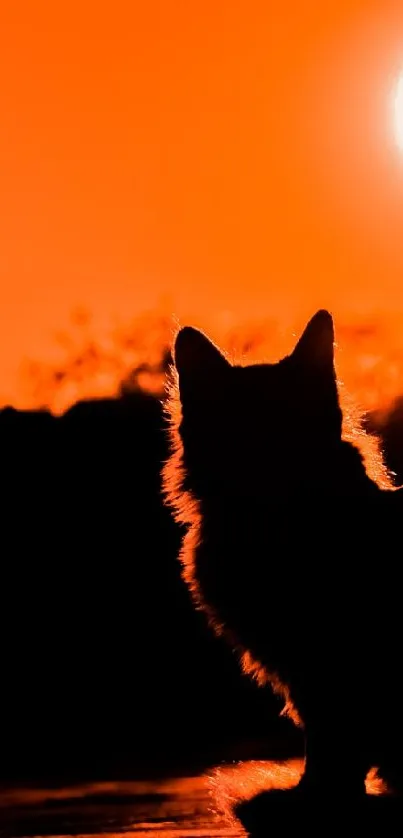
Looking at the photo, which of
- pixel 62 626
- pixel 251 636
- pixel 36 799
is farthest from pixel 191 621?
pixel 251 636

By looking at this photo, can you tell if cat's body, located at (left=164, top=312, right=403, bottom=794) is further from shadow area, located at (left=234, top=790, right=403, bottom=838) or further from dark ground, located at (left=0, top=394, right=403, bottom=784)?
dark ground, located at (left=0, top=394, right=403, bottom=784)

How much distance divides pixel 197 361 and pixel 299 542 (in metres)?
0.65

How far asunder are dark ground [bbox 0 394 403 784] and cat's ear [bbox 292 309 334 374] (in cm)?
279

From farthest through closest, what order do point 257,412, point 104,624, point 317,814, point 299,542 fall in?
1. point 104,624
2. point 257,412
3. point 299,542
4. point 317,814

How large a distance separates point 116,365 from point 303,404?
2298cm

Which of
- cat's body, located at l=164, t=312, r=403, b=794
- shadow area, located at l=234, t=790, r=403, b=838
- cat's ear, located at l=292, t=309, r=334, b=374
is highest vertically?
cat's ear, located at l=292, t=309, r=334, b=374

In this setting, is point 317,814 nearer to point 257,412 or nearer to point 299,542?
point 299,542

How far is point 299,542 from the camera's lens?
498cm

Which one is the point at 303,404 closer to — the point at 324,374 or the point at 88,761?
the point at 324,374

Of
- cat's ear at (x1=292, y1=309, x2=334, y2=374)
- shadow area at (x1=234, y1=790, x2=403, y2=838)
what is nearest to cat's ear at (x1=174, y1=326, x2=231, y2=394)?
cat's ear at (x1=292, y1=309, x2=334, y2=374)

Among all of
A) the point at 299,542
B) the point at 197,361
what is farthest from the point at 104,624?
the point at 299,542

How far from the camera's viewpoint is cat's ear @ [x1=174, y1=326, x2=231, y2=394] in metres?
5.24

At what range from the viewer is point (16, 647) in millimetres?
15422

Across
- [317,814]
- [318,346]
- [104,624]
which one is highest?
[104,624]
